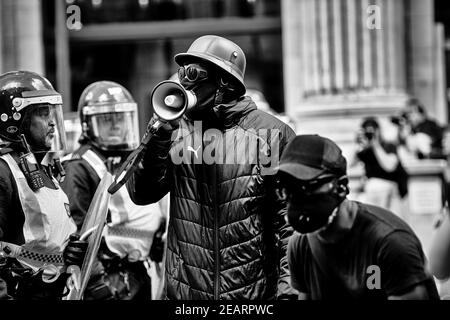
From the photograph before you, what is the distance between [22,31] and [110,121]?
320 inches

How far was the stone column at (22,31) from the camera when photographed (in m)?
14.0

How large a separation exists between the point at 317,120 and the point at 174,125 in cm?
859

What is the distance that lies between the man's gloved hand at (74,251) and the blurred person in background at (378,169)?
5993 mm

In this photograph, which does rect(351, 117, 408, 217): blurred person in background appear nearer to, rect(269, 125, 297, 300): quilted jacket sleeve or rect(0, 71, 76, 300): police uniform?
rect(0, 71, 76, 300): police uniform

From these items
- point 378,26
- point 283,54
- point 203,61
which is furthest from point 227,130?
point 283,54

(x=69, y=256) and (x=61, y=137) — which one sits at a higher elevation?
(x=61, y=137)

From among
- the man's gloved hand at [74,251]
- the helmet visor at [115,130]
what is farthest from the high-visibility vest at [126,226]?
the man's gloved hand at [74,251]

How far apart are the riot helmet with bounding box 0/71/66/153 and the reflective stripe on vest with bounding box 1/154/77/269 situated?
18 centimetres

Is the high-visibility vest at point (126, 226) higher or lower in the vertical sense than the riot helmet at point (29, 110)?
lower

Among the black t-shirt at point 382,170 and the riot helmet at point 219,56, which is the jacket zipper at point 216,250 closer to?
the riot helmet at point 219,56

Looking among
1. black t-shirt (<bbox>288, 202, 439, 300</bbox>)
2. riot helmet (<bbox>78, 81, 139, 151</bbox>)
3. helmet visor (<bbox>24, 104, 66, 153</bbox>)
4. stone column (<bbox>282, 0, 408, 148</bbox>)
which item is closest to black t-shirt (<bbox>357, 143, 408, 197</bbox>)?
stone column (<bbox>282, 0, 408, 148</bbox>)

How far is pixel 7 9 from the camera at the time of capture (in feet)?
46.2

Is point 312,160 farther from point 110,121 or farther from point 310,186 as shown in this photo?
point 110,121
